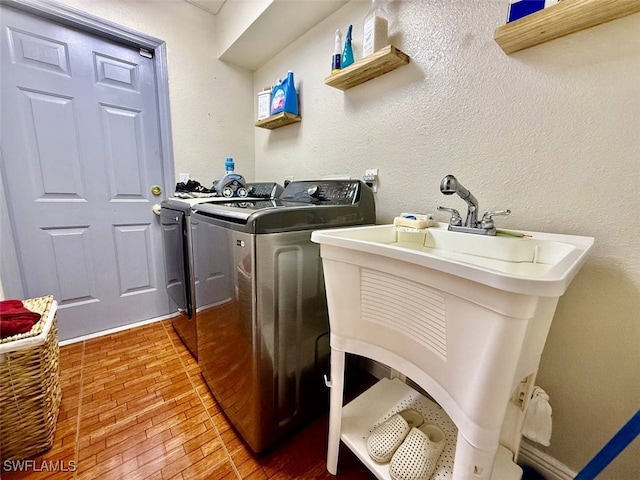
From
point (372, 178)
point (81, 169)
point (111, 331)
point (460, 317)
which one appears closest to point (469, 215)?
point (460, 317)

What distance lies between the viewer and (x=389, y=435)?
0.85m

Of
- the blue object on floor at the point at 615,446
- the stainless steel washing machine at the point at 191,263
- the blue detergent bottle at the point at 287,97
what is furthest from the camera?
the blue detergent bottle at the point at 287,97

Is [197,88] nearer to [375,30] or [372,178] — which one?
[375,30]

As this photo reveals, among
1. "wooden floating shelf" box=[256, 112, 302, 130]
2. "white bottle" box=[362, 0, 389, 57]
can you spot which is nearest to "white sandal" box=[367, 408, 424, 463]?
"white bottle" box=[362, 0, 389, 57]

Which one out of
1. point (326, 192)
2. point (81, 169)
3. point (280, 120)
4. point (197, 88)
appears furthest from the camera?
point (197, 88)

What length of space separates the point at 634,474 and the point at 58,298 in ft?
9.45

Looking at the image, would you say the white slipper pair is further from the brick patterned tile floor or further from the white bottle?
the white bottle

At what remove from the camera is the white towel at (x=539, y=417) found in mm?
788

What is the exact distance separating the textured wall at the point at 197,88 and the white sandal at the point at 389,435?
2.10 m

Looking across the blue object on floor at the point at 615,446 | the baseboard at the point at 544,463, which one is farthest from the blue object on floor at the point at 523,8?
the baseboard at the point at 544,463

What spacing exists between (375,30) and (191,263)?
146 centimetres

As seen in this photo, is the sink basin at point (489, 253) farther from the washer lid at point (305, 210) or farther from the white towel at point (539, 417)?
the white towel at point (539, 417)

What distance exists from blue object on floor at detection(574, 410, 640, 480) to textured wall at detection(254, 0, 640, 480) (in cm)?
33

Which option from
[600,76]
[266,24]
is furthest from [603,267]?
[266,24]
